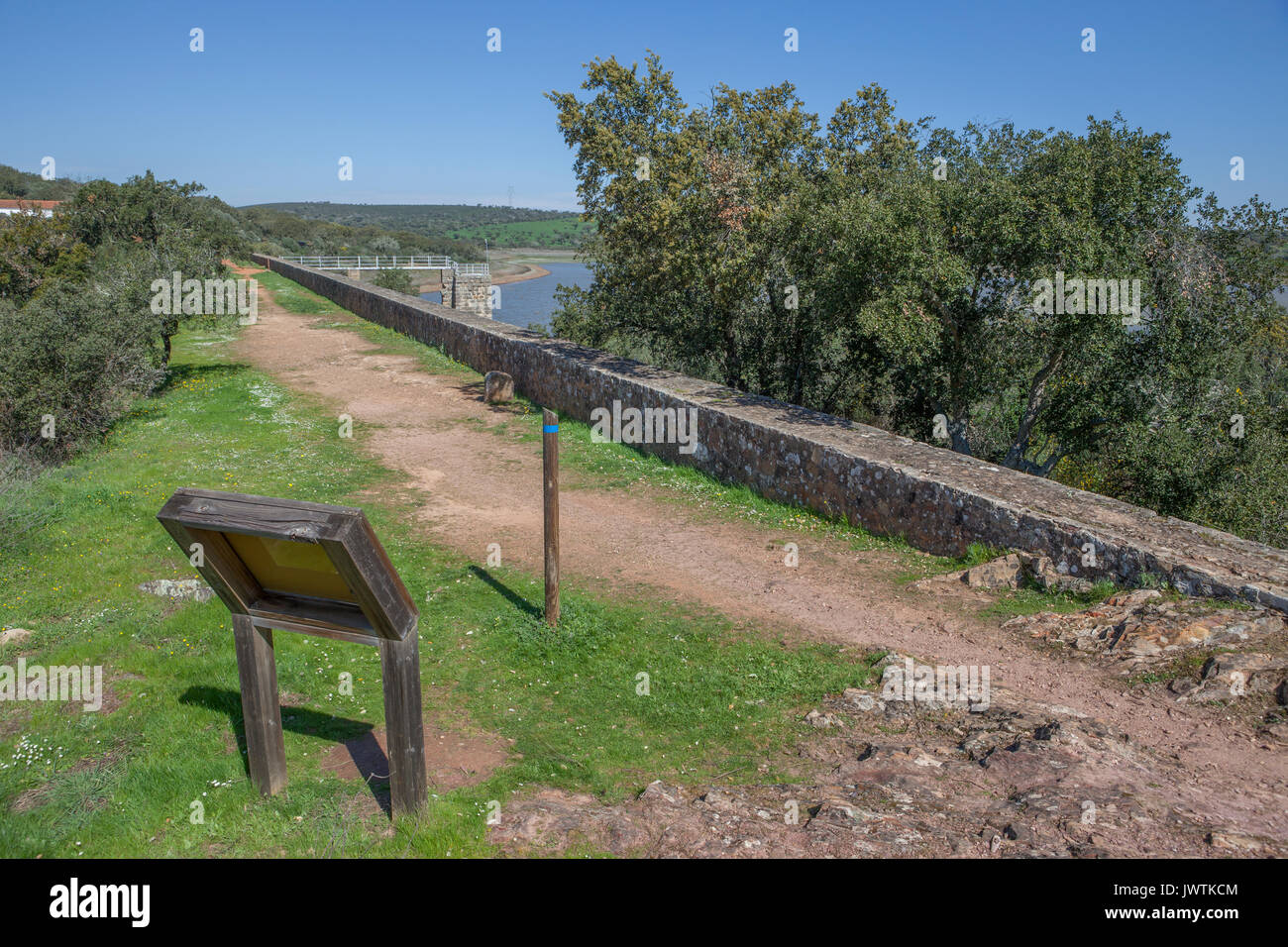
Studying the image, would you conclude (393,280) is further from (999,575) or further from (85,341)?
(999,575)

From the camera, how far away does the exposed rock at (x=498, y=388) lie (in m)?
13.9

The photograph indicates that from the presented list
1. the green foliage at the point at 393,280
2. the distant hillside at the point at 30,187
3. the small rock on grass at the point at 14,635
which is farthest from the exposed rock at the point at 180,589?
the distant hillside at the point at 30,187

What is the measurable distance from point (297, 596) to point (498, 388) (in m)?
10.3

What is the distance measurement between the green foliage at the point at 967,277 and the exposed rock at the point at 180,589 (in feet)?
23.5

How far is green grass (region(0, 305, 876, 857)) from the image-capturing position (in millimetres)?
3920

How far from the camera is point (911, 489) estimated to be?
24.2 ft

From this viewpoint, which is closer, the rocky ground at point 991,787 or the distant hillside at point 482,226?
the rocky ground at point 991,787

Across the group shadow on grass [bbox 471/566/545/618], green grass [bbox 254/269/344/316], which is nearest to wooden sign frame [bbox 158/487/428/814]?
shadow on grass [bbox 471/566/545/618]

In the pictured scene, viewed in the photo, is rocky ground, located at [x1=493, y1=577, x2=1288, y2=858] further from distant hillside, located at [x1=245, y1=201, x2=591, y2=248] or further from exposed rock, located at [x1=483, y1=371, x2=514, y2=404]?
distant hillside, located at [x1=245, y1=201, x2=591, y2=248]

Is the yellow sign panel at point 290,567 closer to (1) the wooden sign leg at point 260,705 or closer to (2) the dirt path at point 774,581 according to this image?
(1) the wooden sign leg at point 260,705

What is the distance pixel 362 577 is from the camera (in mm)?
3328

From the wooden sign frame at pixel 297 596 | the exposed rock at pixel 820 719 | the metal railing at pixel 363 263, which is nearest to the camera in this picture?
the wooden sign frame at pixel 297 596
